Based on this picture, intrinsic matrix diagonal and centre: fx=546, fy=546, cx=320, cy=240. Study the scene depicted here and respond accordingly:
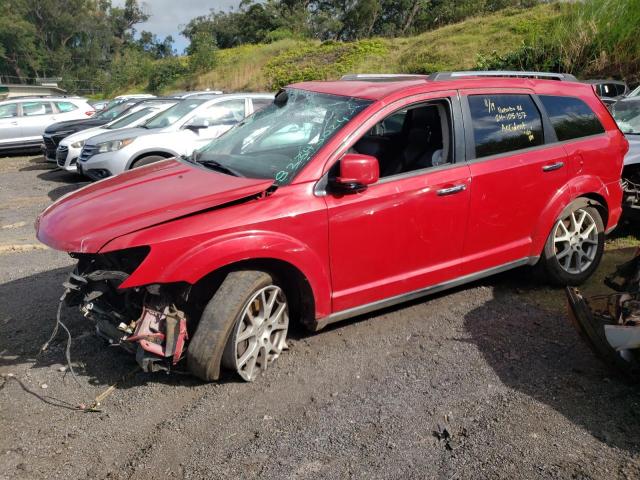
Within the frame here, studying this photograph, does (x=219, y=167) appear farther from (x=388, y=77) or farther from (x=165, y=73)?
(x=165, y=73)

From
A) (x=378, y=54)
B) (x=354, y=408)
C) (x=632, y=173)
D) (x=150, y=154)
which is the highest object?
(x=378, y=54)

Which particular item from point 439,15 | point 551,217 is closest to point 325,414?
point 551,217

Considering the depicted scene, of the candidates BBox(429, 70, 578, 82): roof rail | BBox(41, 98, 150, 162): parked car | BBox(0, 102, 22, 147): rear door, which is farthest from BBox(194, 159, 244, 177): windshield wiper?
BBox(0, 102, 22, 147): rear door

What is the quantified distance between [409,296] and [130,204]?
2049 millimetres

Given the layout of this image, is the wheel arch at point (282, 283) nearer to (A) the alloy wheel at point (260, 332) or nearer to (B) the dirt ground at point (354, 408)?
(A) the alloy wheel at point (260, 332)

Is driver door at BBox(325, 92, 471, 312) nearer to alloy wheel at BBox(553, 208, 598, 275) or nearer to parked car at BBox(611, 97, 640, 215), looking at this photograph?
alloy wheel at BBox(553, 208, 598, 275)

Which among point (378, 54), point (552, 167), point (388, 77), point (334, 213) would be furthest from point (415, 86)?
point (378, 54)

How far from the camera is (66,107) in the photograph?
16.2 metres

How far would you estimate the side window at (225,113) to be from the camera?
31.7 ft

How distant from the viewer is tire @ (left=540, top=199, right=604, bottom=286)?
184 inches

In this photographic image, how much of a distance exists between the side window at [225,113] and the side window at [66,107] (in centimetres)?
860

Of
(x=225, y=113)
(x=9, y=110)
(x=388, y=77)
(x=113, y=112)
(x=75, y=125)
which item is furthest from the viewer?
(x=113, y=112)

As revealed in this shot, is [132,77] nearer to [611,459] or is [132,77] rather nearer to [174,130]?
[174,130]

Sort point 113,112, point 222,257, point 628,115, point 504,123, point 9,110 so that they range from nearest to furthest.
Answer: point 222,257 → point 504,123 → point 628,115 → point 9,110 → point 113,112
